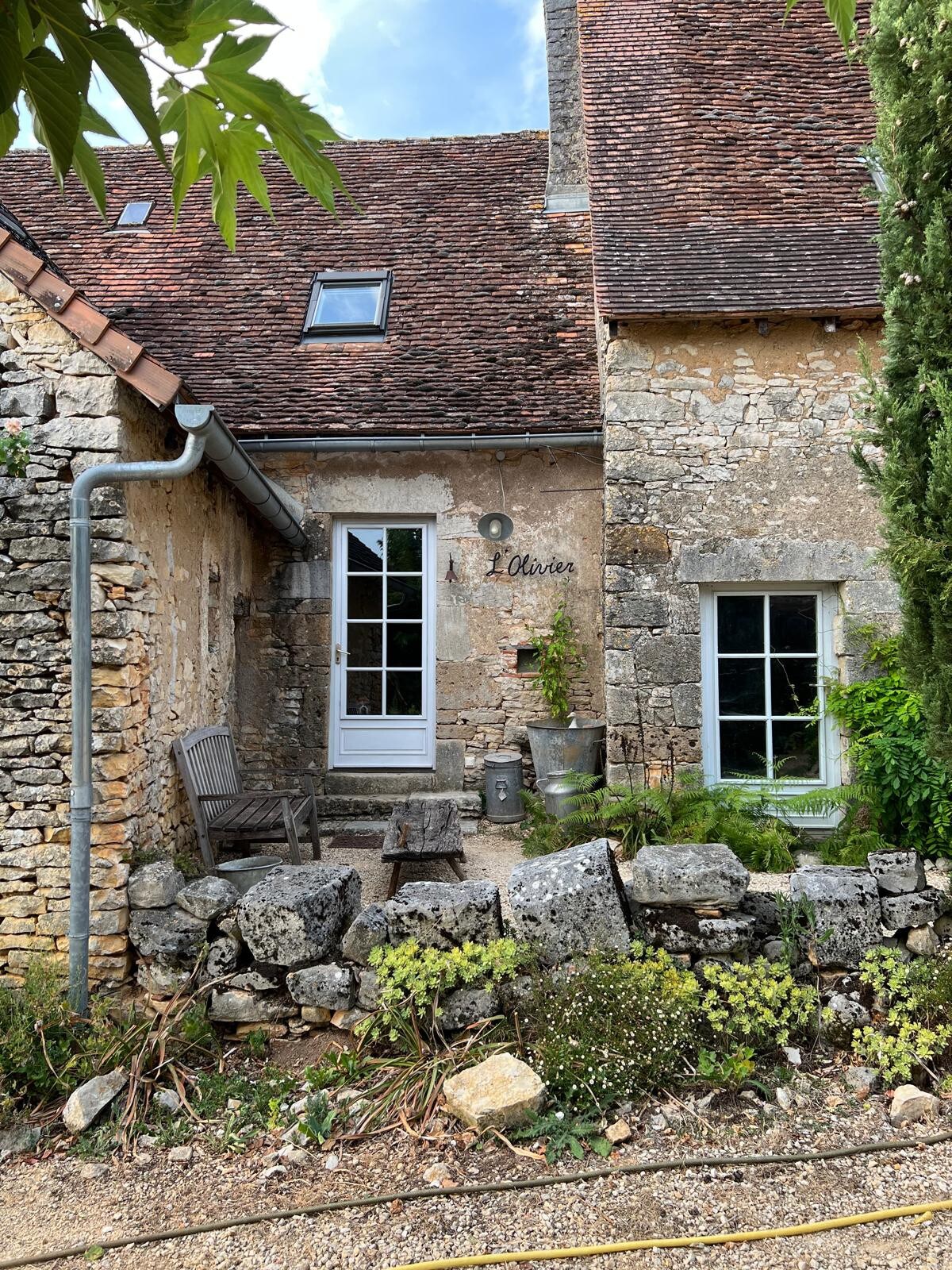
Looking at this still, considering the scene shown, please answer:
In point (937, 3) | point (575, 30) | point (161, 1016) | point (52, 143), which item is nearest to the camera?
point (52, 143)

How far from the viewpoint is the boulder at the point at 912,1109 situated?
318 centimetres

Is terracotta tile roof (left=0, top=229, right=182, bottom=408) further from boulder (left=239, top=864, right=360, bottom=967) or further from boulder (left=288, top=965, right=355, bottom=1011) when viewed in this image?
boulder (left=288, top=965, right=355, bottom=1011)

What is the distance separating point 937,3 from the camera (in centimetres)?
326

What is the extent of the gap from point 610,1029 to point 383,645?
15.0 ft

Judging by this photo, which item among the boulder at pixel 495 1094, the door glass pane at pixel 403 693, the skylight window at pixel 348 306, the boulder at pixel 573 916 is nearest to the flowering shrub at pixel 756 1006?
the boulder at pixel 573 916

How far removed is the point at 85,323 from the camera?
13.0 feet

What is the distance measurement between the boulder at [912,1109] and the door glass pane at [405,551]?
528 cm

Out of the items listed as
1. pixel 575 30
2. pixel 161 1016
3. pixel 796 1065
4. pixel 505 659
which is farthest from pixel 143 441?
pixel 575 30

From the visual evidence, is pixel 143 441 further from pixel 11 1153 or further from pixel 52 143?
pixel 52 143

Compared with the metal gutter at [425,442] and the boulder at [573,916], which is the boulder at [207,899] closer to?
the boulder at [573,916]

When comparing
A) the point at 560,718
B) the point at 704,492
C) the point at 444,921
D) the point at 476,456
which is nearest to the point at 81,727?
the point at 444,921

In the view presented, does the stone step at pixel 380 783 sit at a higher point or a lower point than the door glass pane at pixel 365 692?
lower

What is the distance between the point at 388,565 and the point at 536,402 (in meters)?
1.86

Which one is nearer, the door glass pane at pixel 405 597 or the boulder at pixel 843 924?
the boulder at pixel 843 924
